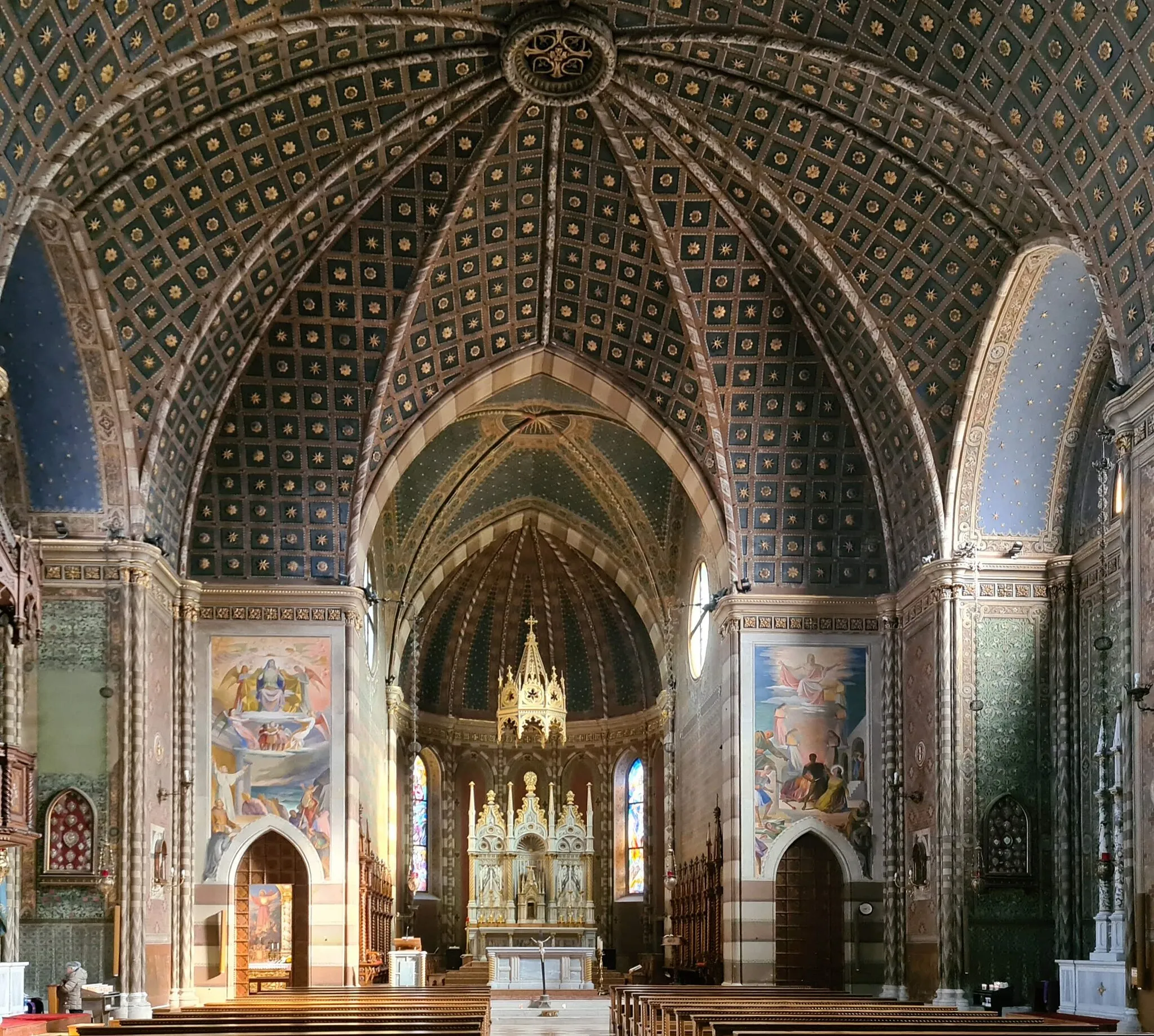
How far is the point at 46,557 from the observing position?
2472 cm

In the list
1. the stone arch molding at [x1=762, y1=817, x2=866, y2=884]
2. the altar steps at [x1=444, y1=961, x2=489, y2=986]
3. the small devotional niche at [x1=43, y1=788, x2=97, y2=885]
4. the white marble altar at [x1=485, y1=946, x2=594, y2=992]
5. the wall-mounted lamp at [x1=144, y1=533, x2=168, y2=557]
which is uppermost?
the wall-mounted lamp at [x1=144, y1=533, x2=168, y2=557]

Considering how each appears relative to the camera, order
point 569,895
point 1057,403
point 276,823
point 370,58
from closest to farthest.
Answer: point 370,58 < point 1057,403 < point 276,823 < point 569,895

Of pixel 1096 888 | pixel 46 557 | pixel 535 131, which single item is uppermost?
pixel 535 131

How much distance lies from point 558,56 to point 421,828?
1089 inches

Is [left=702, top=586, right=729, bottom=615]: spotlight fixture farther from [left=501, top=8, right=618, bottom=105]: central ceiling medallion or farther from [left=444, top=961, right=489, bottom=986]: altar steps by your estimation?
[left=444, top=961, right=489, bottom=986]: altar steps

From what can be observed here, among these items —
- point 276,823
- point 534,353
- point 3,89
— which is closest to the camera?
point 3,89

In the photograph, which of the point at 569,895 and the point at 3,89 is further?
the point at 569,895

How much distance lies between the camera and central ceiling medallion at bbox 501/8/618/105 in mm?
23516

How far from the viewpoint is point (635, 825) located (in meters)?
46.5

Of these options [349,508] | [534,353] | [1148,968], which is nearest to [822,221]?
[534,353]

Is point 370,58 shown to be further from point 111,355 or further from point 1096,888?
point 1096,888

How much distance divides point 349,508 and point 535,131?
312 inches

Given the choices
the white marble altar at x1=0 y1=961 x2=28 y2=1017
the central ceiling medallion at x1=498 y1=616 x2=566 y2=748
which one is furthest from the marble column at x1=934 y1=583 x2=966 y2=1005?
the central ceiling medallion at x1=498 y1=616 x2=566 y2=748

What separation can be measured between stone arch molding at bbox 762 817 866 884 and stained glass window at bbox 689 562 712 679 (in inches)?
262
